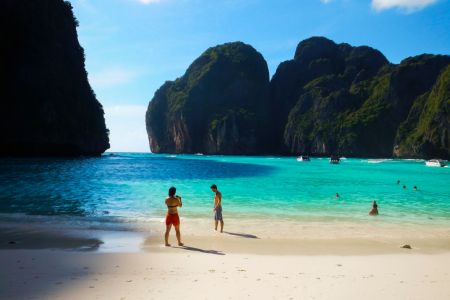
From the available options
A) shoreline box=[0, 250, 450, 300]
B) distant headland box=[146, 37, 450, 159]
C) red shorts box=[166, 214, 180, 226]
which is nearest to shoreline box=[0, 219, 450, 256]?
red shorts box=[166, 214, 180, 226]

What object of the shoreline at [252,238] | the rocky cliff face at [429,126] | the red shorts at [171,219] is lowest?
the shoreline at [252,238]

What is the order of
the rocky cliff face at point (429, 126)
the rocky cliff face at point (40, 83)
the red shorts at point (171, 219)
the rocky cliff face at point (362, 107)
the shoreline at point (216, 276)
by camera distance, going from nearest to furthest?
the shoreline at point (216, 276) < the red shorts at point (171, 219) < the rocky cliff face at point (40, 83) < the rocky cliff face at point (429, 126) < the rocky cliff face at point (362, 107)

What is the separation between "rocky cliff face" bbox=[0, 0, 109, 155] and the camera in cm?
7231

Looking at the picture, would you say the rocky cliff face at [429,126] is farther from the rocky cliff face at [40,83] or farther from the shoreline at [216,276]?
the shoreline at [216,276]

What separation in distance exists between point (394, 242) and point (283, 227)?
4.17 m

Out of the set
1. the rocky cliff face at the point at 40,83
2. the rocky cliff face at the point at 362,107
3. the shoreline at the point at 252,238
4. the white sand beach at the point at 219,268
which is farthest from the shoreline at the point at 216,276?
the rocky cliff face at the point at 362,107

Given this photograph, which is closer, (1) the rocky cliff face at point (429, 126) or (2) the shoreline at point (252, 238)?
(2) the shoreline at point (252, 238)

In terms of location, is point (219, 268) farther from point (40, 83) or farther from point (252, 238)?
point (40, 83)

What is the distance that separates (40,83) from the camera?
251 feet

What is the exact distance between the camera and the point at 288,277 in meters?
7.60

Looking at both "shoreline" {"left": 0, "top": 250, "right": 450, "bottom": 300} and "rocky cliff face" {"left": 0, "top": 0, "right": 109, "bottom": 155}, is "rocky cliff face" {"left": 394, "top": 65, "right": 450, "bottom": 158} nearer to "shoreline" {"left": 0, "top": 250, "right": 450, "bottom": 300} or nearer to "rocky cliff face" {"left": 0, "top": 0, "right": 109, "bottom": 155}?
"rocky cliff face" {"left": 0, "top": 0, "right": 109, "bottom": 155}

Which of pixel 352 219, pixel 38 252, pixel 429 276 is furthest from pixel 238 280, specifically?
pixel 352 219

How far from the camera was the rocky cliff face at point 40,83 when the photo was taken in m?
72.3

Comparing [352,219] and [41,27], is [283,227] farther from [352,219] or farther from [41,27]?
[41,27]
